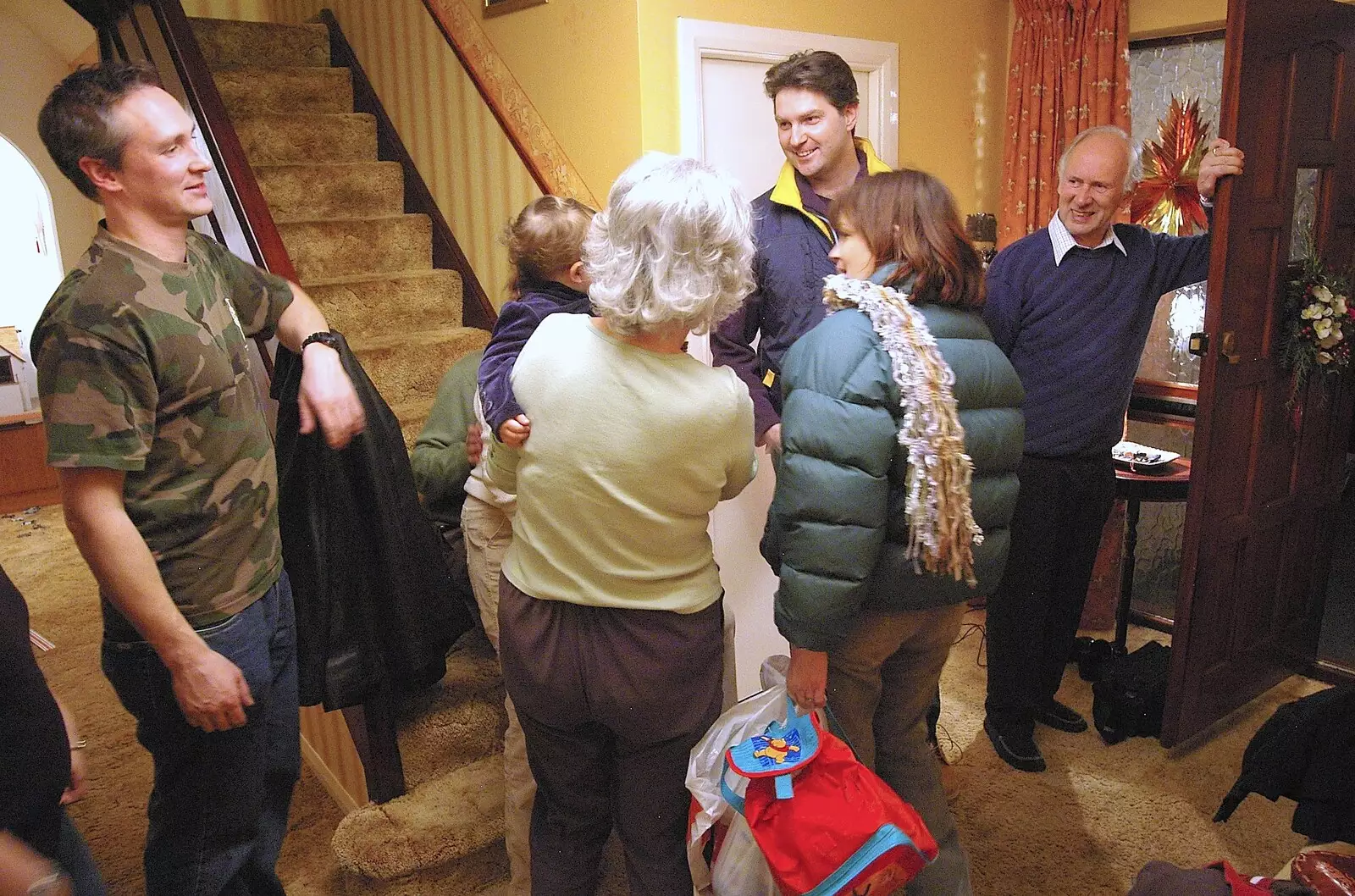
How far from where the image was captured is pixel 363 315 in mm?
3639

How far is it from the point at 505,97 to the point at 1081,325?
2.26 m

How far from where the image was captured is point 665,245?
1.35 metres

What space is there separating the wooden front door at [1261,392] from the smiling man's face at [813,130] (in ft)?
3.29

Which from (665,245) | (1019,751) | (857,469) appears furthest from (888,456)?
(1019,751)

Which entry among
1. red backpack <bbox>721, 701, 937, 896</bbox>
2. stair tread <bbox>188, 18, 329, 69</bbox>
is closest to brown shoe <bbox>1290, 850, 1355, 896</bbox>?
red backpack <bbox>721, 701, 937, 896</bbox>

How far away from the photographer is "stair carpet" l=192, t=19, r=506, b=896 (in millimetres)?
2188

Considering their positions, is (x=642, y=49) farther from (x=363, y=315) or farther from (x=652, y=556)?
(x=652, y=556)

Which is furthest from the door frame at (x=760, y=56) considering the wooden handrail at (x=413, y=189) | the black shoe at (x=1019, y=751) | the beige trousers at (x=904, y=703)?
the black shoe at (x=1019, y=751)

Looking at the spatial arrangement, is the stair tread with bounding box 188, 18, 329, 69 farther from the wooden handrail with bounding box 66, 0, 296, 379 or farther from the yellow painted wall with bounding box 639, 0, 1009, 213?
the yellow painted wall with bounding box 639, 0, 1009, 213

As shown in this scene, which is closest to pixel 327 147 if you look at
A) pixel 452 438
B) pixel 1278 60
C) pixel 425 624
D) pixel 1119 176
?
pixel 452 438

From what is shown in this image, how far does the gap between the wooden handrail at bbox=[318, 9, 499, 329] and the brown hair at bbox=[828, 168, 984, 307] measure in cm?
221

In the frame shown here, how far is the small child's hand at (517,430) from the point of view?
1438mm

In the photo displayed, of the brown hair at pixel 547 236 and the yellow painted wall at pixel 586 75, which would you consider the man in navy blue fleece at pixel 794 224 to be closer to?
the brown hair at pixel 547 236

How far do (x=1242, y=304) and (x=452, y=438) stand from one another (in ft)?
6.84
